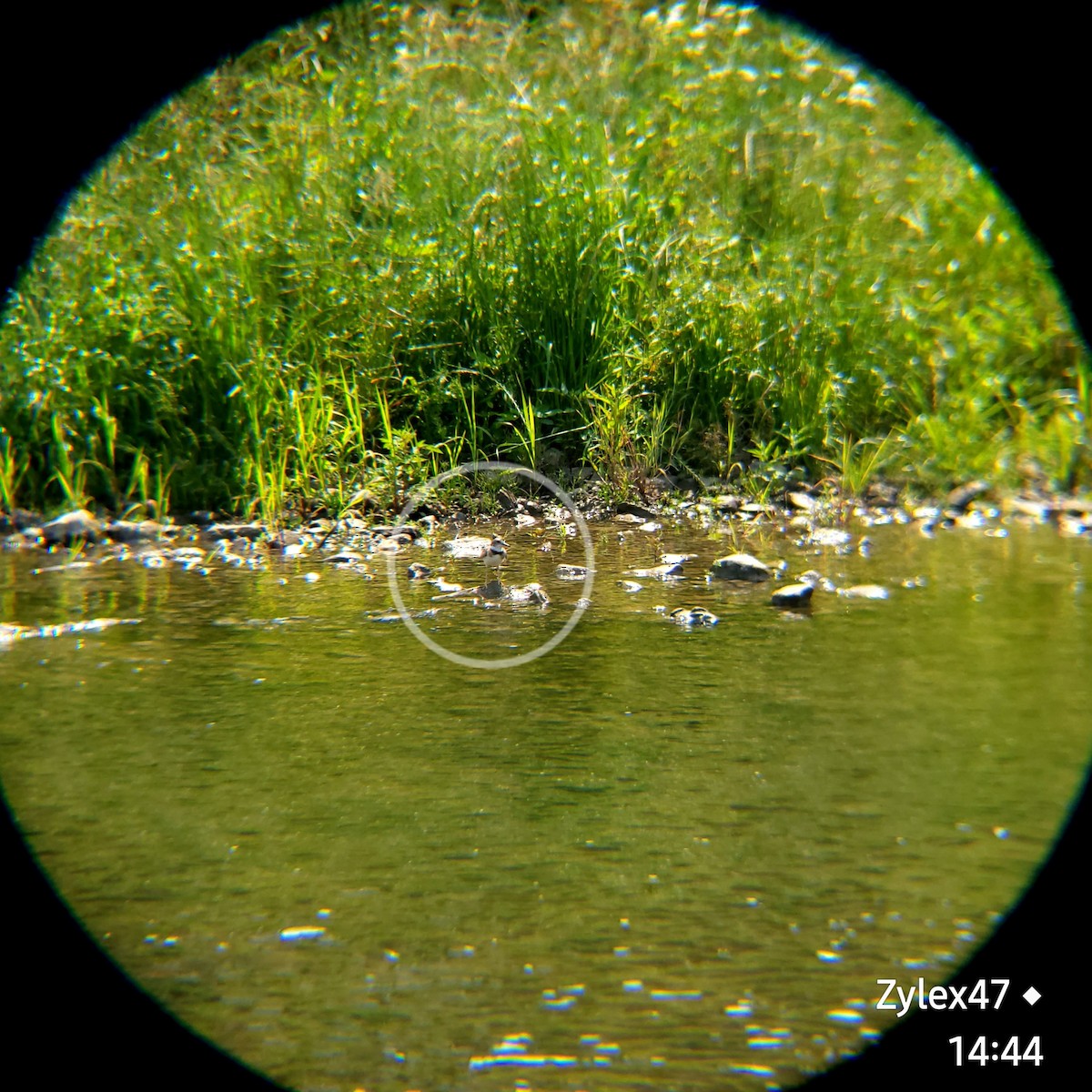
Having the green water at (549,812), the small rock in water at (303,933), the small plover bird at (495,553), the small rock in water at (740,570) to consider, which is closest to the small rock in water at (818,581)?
the small rock in water at (740,570)

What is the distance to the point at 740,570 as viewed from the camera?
5148 mm

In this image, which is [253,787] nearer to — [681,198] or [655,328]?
[655,328]

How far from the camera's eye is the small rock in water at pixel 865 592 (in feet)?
16.0

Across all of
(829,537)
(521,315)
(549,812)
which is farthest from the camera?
(521,315)

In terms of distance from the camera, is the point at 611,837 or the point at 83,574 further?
the point at 83,574

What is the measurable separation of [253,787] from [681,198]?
4908mm

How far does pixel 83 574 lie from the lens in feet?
18.0

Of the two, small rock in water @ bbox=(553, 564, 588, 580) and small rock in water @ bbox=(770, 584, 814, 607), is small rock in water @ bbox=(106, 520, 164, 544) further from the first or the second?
small rock in water @ bbox=(770, 584, 814, 607)

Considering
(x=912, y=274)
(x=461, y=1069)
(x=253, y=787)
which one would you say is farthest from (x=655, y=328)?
(x=461, y=1069)

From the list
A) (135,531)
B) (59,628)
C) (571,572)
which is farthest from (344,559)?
(59,628)

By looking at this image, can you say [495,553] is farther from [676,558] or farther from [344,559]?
[676,558]
